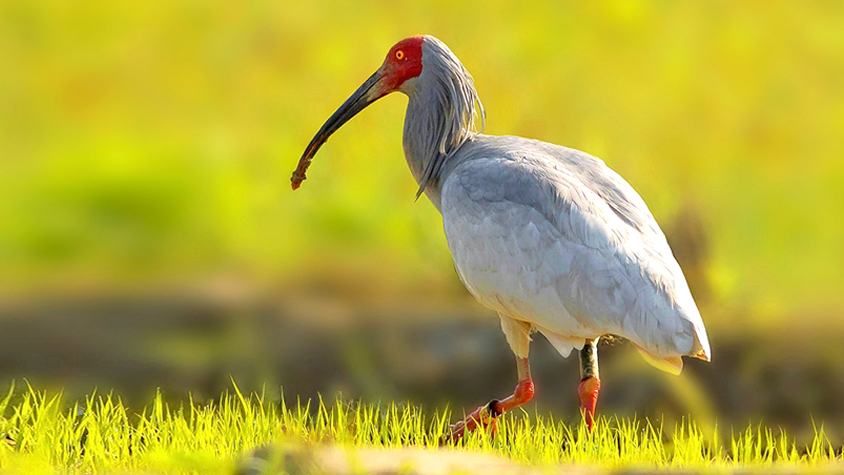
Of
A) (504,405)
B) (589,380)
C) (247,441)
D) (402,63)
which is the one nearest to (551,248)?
(589,380)

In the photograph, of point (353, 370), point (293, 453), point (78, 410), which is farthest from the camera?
point (353, 370)

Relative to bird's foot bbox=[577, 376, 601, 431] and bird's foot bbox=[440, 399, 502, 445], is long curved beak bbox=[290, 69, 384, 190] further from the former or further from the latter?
bird's foot bbox=[577, 376, 601, 431]

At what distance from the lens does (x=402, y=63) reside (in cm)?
467

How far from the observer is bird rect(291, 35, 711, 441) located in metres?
3.78

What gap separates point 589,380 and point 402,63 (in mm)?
1723

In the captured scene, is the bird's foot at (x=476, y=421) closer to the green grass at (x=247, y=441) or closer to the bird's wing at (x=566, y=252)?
the green grass at (x=247, y=441)

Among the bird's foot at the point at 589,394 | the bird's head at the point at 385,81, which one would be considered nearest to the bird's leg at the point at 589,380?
the bird's foot at the point at 589,394

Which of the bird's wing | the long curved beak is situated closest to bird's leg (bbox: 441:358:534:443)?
the bird's wing

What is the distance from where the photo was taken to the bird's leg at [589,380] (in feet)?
14.0

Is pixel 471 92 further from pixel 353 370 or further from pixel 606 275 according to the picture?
pixel 353 370

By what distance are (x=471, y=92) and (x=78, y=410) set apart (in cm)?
236

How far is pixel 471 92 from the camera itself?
4652mm

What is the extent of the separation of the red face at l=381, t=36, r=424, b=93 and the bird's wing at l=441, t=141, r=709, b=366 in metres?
0.66

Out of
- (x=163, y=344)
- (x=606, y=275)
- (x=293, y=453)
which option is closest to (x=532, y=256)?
(x=606, y=275)
